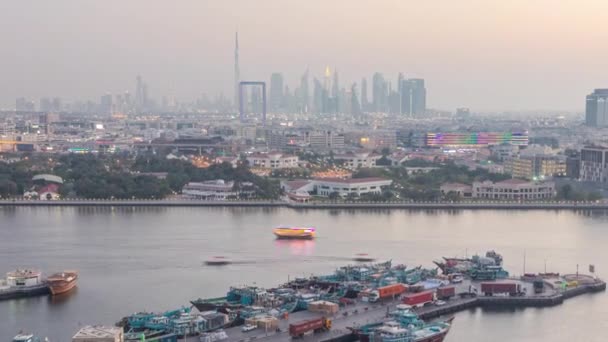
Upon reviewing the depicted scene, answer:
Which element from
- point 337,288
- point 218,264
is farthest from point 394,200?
point 337,288

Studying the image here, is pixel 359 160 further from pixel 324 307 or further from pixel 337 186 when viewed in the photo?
pixel 324 307

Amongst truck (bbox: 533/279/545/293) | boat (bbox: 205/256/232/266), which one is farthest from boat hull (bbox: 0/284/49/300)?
truck (bbox: 533/279/545/293)

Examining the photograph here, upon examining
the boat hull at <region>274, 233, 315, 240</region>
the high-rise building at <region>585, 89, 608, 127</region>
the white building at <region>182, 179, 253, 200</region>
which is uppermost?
the high-rise building at <region>585, 89, 608, 127</region>

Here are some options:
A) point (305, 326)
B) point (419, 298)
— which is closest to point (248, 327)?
point (305, 326)

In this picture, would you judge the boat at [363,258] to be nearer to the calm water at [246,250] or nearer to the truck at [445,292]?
the calm water at [246,250]

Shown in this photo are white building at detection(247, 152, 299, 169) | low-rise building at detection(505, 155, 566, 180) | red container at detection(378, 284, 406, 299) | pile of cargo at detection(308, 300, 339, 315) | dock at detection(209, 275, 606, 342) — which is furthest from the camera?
white building at detection(247, 152, 299, 169)

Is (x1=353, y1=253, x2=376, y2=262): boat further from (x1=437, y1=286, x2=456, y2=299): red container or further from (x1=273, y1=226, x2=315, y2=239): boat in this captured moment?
(x1=437, y1=286, x2=456, y2=299): red container

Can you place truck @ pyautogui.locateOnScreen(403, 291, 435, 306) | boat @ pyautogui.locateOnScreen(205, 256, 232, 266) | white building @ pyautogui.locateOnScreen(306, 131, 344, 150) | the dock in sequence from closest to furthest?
the dock, truck @ pyautogui.locateOnScreen(403, 291, 435, 306), boat @ pyautogui.locateOnScreen(205, 256, 232, 266), white building @ pyautogui.locateOnScreen(306, 131, 344, 150)
